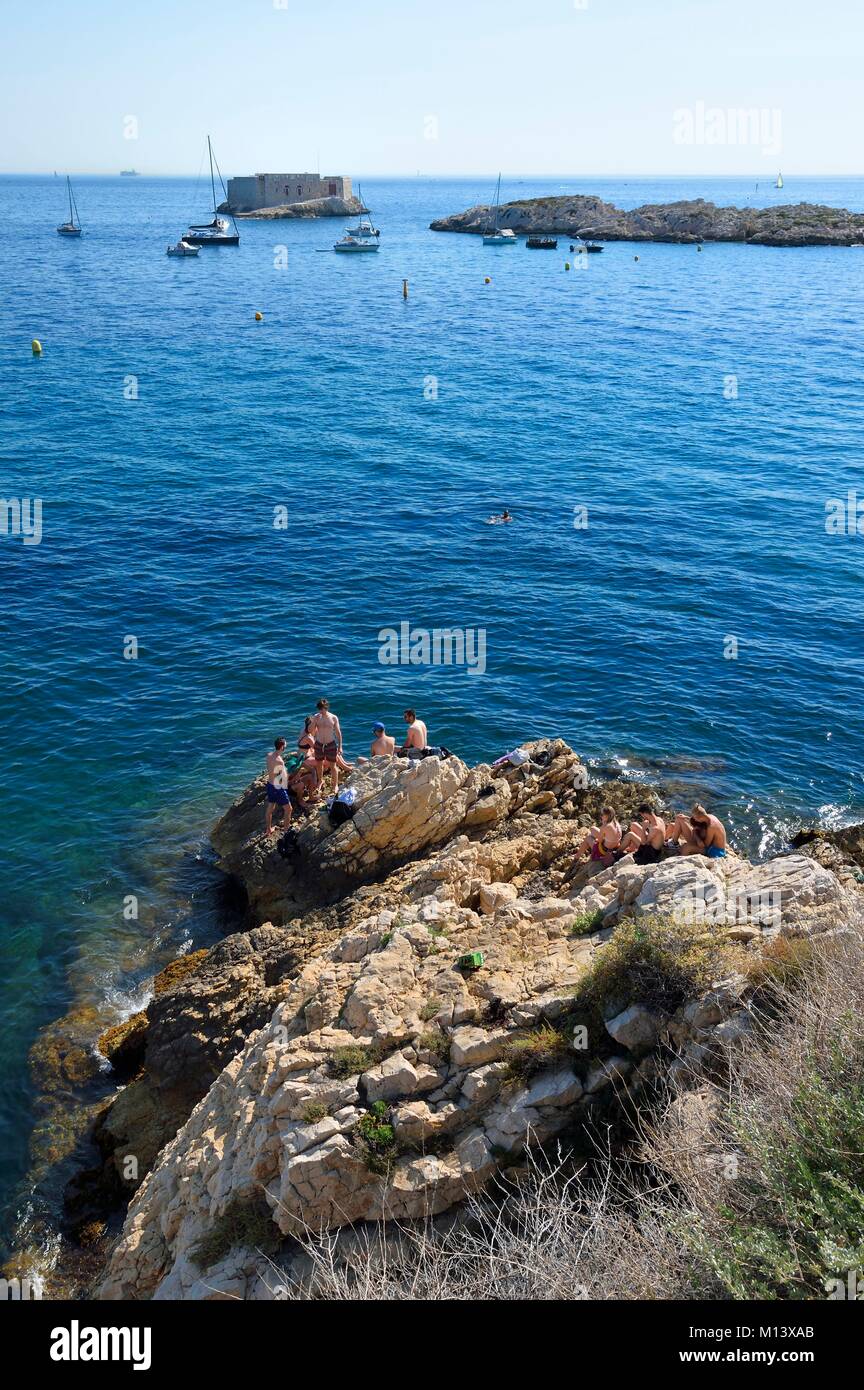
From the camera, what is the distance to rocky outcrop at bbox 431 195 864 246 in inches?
5669

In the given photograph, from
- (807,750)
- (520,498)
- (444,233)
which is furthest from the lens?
(444,233)

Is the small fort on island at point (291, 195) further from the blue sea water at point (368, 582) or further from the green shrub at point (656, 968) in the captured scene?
the green shrub at point (656, 968)

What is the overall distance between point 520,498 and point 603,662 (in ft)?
48.2

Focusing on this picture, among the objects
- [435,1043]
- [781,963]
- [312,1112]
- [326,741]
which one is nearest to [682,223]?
[326,741]

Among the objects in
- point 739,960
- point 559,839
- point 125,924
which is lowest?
point 125,924

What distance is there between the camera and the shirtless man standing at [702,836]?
59.6 feet

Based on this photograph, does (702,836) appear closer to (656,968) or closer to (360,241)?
(656,968)

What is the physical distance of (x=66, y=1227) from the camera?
51.0ft

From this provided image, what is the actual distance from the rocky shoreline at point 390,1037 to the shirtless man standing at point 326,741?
2549 mm

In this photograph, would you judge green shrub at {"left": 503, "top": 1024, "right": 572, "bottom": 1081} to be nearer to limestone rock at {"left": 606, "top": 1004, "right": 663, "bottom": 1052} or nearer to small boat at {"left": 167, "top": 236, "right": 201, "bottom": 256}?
limestone rock at {"left": 606, "top": 1004, "right": 663, "bottom": 1052}

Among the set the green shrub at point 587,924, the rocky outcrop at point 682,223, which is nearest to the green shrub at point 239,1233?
the green shrub at point 587,924
